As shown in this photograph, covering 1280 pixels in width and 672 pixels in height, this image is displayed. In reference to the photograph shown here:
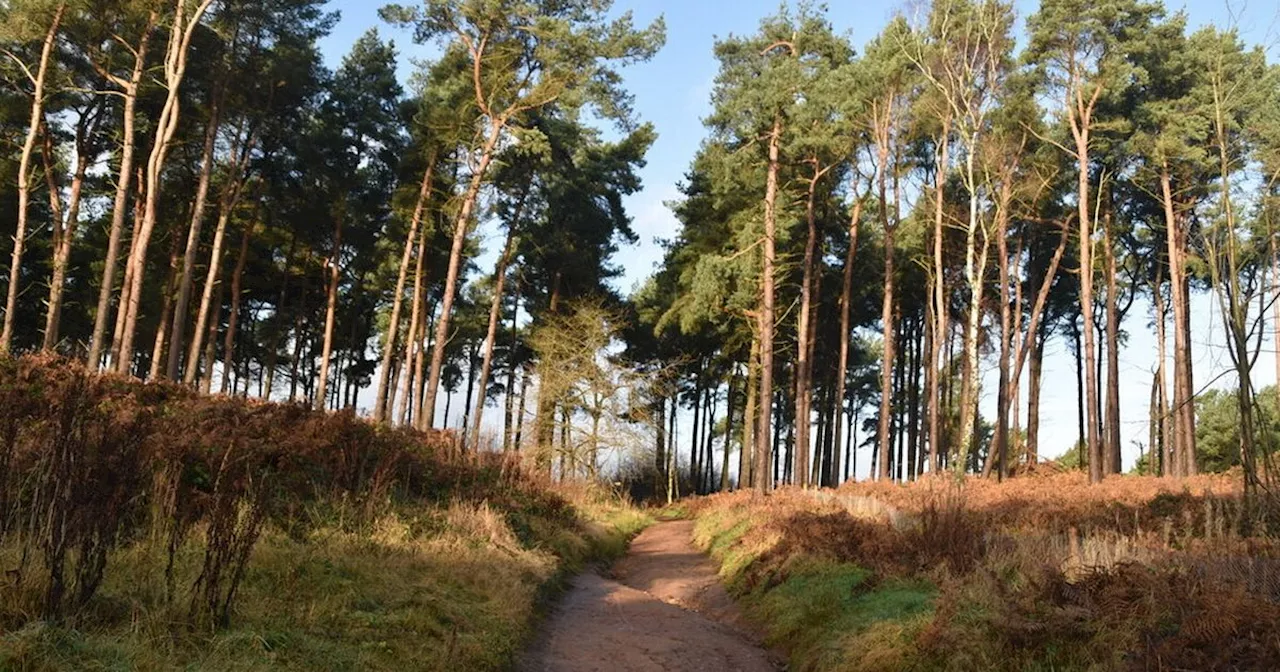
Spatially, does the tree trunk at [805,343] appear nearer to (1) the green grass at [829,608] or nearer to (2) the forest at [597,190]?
(2) the forest at [597,190]

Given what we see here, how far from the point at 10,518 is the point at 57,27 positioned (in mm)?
17583

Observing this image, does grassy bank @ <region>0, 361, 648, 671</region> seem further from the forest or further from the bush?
the forest

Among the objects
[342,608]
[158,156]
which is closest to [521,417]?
[158,156]

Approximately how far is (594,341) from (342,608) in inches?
915

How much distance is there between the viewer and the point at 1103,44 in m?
23.0

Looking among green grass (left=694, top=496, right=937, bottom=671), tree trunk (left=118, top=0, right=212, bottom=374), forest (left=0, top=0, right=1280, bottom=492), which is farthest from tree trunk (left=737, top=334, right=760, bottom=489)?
tree trunk (left=118, top=0, right=212, bottom=374)

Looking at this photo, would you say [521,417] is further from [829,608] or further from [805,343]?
[829,608]

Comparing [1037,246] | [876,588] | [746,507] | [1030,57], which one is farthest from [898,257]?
[876,588]

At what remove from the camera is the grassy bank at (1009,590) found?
4.98 metres

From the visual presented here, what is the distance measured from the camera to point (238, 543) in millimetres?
5246

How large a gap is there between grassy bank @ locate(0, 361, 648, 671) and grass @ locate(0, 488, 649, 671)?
0.06 ft

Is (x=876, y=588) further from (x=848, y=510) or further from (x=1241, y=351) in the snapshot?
(x=848, y=510)

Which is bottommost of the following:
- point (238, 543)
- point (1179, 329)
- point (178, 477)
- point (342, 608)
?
point (342, 608)

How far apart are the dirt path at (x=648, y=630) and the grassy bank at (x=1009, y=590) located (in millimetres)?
458
